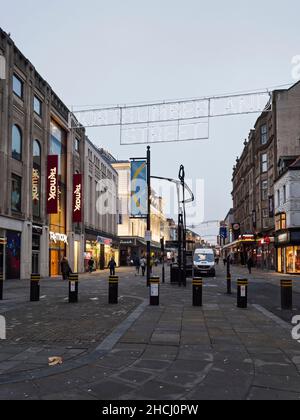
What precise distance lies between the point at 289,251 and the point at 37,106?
27734 mm

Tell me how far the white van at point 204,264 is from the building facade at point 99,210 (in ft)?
39.8

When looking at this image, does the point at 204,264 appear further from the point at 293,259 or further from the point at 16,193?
the point at 16,193

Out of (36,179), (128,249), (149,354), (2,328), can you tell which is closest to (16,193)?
(36,179)

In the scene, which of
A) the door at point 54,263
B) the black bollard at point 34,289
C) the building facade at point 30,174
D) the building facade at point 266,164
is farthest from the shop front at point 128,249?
the black bollard at point 34,289

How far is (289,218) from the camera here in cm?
4250

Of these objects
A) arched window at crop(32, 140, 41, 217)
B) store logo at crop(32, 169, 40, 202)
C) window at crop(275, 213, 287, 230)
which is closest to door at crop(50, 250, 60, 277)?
arched window at crop(32, 140, 41, 217)

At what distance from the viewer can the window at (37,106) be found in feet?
112

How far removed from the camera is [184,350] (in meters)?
8.53

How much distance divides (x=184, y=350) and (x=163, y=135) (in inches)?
714

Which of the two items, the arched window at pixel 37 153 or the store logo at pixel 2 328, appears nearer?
the store logo at pixel 2 328

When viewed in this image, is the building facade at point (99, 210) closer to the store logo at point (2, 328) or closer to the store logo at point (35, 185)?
the store logo at point (35, 185)

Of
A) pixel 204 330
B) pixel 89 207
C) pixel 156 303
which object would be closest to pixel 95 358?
pixel 204 330

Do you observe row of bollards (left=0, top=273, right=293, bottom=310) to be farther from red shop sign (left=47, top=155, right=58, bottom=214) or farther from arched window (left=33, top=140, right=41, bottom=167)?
arched window (left=33, top=140, right=41, bottom=167)
